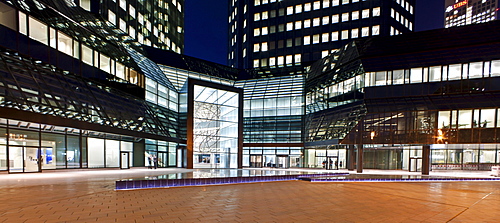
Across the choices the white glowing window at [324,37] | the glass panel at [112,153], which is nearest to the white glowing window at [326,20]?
the white glowing window at [324,37]

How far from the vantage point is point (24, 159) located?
19156 mm

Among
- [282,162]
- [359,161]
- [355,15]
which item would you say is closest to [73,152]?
[359,161]

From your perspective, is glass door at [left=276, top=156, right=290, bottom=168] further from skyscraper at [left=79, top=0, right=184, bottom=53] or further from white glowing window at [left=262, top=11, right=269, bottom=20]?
white glowing window at [left=262, top=11, right=269, bottom=20]

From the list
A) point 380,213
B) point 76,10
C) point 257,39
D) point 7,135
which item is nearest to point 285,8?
point 257,39

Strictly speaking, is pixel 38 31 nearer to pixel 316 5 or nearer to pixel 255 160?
pixel 255 160

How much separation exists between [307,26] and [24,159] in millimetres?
50061

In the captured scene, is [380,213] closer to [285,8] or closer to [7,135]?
[7,135]

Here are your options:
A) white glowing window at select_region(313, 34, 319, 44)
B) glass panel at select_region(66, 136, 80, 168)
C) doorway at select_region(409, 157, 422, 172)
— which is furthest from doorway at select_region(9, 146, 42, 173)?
white glowing window at select_region(313, 34, 319, 44)

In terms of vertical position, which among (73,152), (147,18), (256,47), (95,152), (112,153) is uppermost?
(147,18)

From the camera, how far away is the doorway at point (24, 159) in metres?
18.4

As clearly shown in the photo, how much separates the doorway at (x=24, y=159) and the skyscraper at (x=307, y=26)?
37586 millimetres

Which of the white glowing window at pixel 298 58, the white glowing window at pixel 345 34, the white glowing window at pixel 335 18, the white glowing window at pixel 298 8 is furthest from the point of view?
the white glowing window at pixel 298 8

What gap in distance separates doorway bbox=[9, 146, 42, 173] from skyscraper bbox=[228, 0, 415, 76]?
123 ft

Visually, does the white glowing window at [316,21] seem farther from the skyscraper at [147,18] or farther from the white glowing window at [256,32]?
the skyscraper at [147,18]
